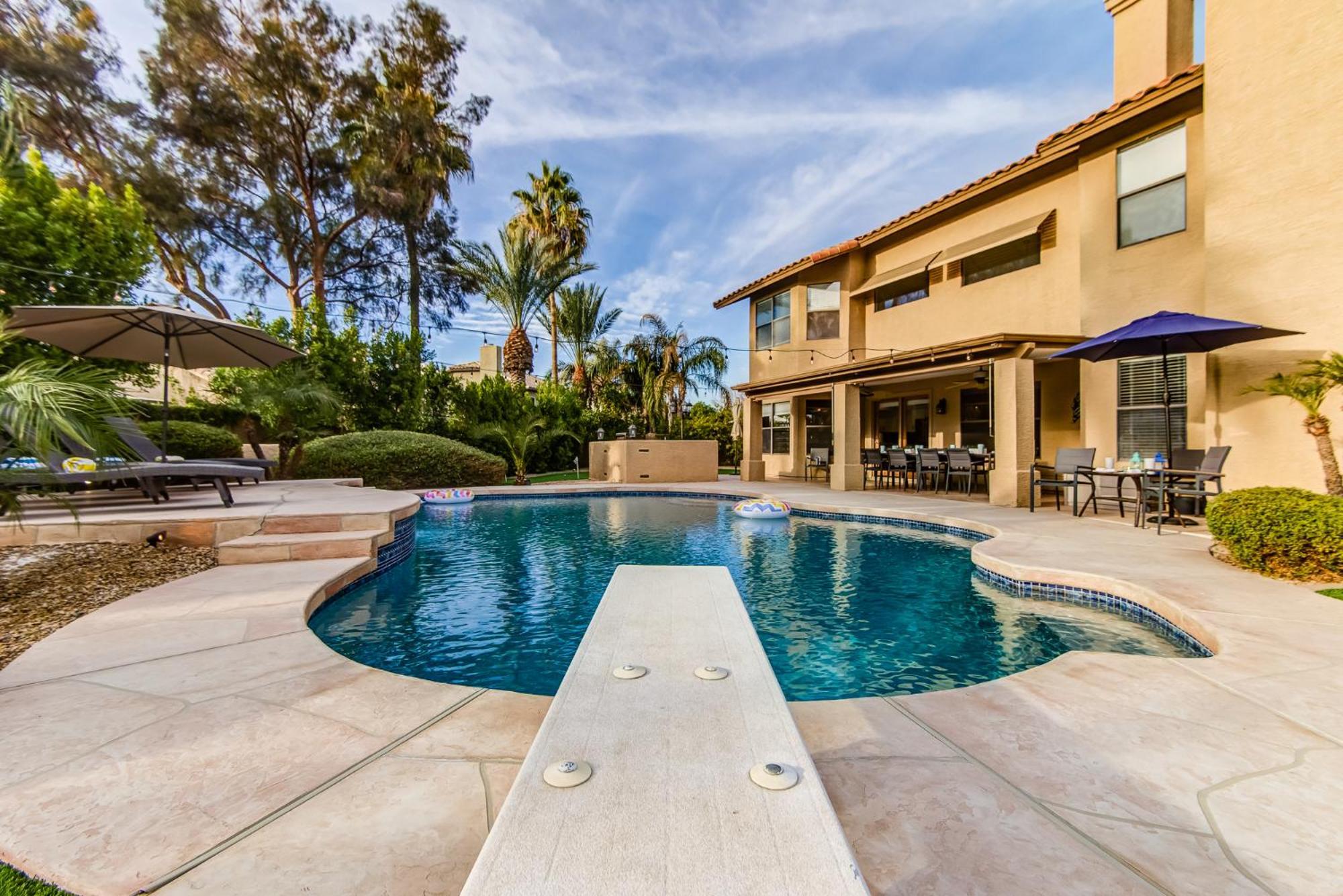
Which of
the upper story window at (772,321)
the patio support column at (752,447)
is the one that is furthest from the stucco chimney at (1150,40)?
the patio support column at (752,447)

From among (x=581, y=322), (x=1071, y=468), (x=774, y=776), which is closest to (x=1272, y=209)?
(x=1071, y=468)

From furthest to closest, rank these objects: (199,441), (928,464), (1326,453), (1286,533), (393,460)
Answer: (393,460) → (199,441) → (928,464) → (1326,453) → (1286,533)

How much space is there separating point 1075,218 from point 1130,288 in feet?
6.37

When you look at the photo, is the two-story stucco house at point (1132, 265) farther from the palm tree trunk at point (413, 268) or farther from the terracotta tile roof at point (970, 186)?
the palm tree trunk at point (413, 268)

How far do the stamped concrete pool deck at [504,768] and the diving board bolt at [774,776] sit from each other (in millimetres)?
527

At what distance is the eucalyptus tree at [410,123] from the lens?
2006cm

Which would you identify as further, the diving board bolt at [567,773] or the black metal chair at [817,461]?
the black metal chair at [817,461]

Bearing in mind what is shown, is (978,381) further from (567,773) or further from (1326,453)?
(567,773)

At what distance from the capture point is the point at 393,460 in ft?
45.6

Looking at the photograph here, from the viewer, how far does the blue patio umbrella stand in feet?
22.5

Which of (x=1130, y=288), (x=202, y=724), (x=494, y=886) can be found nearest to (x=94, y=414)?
(x=202, y=724)

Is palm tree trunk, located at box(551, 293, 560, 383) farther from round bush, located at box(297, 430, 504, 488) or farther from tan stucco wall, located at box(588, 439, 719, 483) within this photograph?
round bush, located at box(297, 430, 504, 488)

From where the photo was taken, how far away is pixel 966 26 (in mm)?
12641

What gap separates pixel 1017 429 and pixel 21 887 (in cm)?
1173
